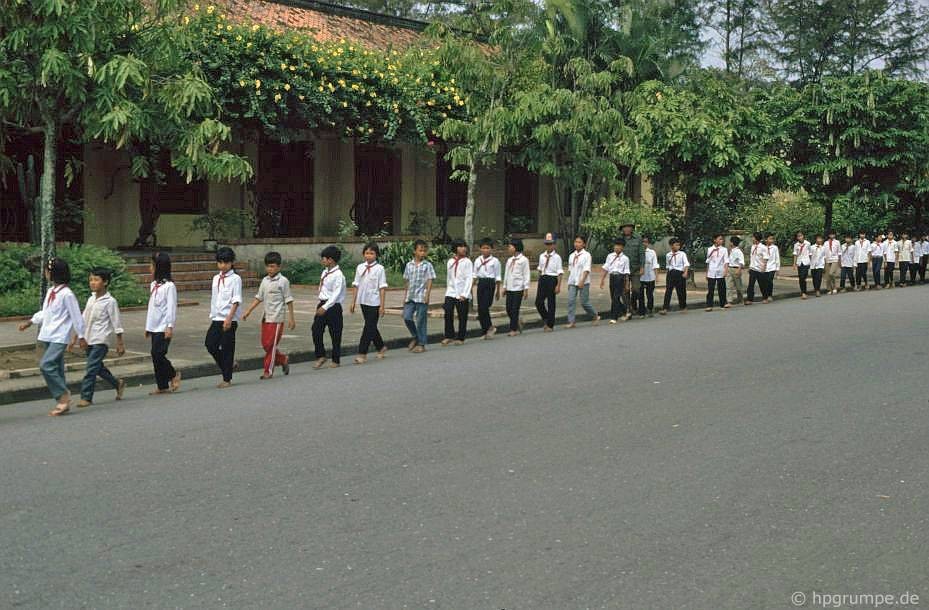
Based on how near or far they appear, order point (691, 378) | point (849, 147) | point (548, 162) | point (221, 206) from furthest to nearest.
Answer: point (849, 147), point (221, 206), point (548, 162), point (691, 378)

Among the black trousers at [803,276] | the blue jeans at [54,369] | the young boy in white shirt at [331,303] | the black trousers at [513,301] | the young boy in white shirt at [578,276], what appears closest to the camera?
the blue jeans at [54,369]

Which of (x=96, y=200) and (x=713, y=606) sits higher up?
(x=96, y=200)

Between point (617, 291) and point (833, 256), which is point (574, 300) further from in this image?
point (833, 256)

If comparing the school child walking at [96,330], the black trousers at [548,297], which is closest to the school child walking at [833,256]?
the black trousers at [548,297]

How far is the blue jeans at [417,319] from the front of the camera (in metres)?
14.8

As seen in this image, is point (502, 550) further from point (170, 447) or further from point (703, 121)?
point (703, 121)

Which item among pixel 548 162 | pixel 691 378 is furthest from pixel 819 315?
pixel 691 378

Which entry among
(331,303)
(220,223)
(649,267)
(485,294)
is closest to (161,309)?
(331,303)

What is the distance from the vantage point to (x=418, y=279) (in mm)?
14586

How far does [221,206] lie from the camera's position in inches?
1017

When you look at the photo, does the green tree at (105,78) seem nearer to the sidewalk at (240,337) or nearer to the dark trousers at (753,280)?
the sidewalk at (240,337)

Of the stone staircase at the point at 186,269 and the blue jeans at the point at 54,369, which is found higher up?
the stone staircase at the point at 186,269

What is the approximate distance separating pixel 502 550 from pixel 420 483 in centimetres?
146

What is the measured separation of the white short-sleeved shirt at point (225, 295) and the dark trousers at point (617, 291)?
352 inches
